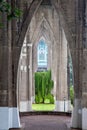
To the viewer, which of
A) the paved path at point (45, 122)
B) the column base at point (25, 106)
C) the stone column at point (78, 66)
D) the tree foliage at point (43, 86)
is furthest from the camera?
the tree foliage at point (43, 86)

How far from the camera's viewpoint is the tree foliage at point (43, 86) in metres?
29.1

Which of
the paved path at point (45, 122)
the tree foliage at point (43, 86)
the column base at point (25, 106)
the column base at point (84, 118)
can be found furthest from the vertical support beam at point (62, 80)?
the column base at point (84, 118)

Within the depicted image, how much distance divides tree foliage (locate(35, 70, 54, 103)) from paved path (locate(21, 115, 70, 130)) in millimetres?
9178

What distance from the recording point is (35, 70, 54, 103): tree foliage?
29.1 metres

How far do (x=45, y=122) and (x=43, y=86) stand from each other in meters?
12.0

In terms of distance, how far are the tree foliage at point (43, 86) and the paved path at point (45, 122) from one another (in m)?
9.18

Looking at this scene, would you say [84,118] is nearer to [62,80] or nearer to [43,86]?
[62,80]

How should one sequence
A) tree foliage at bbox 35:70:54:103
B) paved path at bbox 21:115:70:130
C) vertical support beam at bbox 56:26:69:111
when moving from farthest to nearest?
tree foliage at bbox 35:70:54:103 < vertical support beam at bbox 56:26:69:111 < paved path at bbox 21:115:70:130

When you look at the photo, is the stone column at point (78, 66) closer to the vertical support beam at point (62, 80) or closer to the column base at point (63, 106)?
the column base at point (63, 106)

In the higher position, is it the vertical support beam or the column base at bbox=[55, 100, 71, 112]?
the vertical support beam

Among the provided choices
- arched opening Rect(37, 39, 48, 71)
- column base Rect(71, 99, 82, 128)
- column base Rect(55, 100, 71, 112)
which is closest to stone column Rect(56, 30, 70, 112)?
column base Rect(55, 100, 71, 112)

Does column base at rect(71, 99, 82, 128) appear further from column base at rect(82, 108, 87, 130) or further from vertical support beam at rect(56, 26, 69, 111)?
vertical support beam at rect(56, 26, 69, 111)

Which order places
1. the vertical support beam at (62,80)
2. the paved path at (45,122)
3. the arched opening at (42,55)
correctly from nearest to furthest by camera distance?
the paved path at (45,122) < the vertical support beam at (62,80) < the arched opening at (42,55)

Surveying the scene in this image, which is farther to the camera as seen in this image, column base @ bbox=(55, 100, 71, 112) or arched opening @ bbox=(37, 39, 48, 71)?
arched opening @ bbox=(37, 39, 48, 71)
